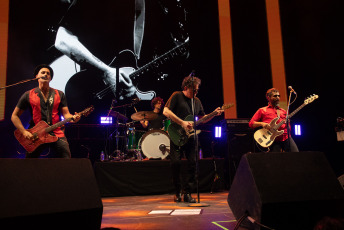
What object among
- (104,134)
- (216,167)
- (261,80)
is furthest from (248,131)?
(104,134)

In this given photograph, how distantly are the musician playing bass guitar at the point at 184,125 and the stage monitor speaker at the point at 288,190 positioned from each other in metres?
2.34

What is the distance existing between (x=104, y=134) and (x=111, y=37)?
2908mm

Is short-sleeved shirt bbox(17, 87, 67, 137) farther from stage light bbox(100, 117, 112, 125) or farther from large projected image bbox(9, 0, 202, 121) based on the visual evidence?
large projected image bbox(9, 0, 202, 121)

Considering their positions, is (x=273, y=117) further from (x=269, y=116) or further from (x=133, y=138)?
(x=133, y=138)

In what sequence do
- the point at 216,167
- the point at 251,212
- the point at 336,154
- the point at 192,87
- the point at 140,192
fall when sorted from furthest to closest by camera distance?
1. the point at 336,154
2. the point at 216,167
3. the point at 140,192
4. the point at 192,87
5. the point at 251,212

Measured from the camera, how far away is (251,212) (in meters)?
2.23

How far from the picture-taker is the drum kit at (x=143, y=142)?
7.16 meters

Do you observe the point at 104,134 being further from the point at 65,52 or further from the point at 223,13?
the point at 223,13

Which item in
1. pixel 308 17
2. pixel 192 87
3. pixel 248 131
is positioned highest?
pixel 308 17

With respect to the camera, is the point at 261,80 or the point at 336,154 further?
the point at 261,80

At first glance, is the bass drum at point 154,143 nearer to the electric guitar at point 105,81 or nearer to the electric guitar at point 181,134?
the electric guitar at point 105,81

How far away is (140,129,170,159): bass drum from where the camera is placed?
7.14m

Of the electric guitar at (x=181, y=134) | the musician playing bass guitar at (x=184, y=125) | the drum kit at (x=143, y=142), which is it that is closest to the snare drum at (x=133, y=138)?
the drum kit at (x=143, y=142)

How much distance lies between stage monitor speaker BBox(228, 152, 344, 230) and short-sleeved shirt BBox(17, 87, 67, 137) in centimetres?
255
